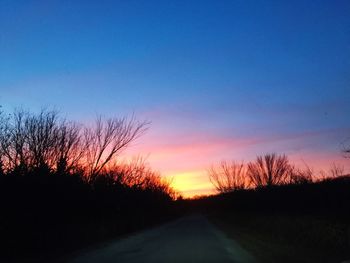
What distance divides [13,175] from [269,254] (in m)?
13.2

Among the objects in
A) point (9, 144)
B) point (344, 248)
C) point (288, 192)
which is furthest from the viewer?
point (288, 192)

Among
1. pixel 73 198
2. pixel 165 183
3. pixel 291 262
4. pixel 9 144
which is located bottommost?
pixel 291 262

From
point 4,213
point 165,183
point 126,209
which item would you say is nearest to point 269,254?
point 4,213

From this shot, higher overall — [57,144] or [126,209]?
[57,144]

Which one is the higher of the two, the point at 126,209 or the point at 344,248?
the point at 126,209

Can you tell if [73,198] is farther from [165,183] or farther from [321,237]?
[165,183]

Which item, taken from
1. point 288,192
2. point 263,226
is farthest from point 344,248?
point 288,192

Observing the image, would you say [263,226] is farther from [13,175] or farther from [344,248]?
[13,175]

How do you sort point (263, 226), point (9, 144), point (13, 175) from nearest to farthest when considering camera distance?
point (13, 175)
point (9, 144)
point (263, 226)

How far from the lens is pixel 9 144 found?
112 feet

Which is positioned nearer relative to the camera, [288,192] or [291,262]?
[291,262]

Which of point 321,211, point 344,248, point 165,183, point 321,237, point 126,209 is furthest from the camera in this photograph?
point 165,183

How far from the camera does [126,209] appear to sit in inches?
2176

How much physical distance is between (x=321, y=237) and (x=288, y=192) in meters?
21.6
